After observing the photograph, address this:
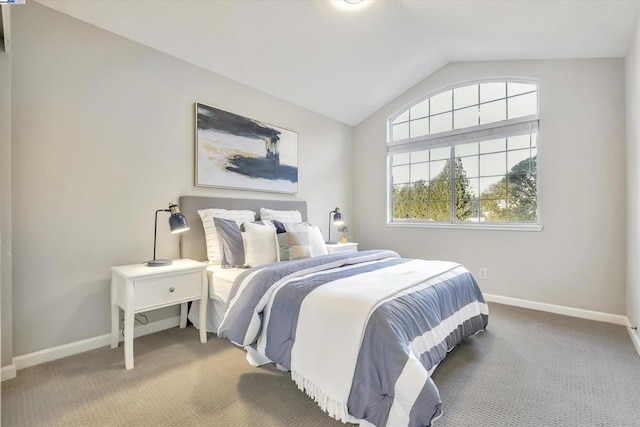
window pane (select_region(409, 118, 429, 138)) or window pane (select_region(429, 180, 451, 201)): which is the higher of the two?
window pane (select_region(409, 118, 429, 138))

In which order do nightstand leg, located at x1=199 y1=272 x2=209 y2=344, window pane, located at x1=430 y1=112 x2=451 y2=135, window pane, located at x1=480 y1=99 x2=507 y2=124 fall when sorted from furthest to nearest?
window pane, located at x1=430 y1=112 x2=451 y2=135 → window pane, located at x1=480 y1=99 x2=507 y2=124 → nightstand leg, located at x1=199 y1=272 x2=209 y2=344

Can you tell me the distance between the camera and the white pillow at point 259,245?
254cm

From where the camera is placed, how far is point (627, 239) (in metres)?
2.77

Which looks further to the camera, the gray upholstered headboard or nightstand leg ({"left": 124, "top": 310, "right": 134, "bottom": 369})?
the gray upholstered headboard

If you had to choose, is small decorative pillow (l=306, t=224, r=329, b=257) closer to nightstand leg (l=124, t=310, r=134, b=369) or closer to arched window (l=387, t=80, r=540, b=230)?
nightstand leg (l=124, t=310, r=134, b=369)

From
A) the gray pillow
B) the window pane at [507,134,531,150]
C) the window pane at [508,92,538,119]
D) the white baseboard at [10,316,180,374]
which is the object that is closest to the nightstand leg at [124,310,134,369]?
the white baseboard at [10,316,180,374]

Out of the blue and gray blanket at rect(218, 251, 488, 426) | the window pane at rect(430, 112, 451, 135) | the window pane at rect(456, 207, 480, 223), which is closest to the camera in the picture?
the blue and gray blanket at rect(218, 251, 488, 426)

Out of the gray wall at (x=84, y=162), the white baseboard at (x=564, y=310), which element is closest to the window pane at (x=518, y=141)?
the white baseboard at (x=564, y=310)

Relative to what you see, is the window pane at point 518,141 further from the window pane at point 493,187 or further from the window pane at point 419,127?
the window pane at point 419,127

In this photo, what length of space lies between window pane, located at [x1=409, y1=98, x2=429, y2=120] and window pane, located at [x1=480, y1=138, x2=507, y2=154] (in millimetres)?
897

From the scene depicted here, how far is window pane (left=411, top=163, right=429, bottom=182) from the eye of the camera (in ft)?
13.7

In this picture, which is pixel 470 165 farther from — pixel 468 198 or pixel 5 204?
A: pixel 5 204

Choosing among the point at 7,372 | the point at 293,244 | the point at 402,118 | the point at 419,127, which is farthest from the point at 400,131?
the point at 7,372

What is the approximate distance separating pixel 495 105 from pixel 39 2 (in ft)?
14.3
